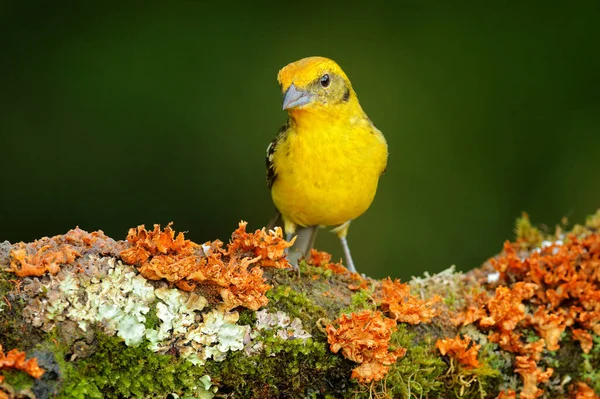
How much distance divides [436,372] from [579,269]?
3.44ft

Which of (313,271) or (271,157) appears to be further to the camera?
(271,157)

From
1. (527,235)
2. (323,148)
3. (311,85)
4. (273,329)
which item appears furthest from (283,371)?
(527,235)

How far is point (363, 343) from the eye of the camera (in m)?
2.71

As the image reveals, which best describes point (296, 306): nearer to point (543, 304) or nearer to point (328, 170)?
point (328, 170)

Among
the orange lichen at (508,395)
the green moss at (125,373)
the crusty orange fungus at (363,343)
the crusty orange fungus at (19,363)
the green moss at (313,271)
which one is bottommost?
the crusty orange fungus at (19,363)

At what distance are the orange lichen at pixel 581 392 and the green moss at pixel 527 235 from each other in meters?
1.23

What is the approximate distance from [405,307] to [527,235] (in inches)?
65.4

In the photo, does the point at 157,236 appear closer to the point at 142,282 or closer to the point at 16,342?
the point at 142,282

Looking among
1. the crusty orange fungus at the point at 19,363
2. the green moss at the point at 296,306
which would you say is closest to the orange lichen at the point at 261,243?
the green moss at the point at 296,306

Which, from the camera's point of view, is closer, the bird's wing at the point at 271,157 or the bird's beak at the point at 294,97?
the bird's beak at the point at 294,97

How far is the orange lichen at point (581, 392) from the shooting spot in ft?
10.5

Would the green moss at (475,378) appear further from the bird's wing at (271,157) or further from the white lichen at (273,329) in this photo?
the bird's wing at (271,157)

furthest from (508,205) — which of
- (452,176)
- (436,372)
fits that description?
(436,372)

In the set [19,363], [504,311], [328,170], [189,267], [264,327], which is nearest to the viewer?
[19,363]
